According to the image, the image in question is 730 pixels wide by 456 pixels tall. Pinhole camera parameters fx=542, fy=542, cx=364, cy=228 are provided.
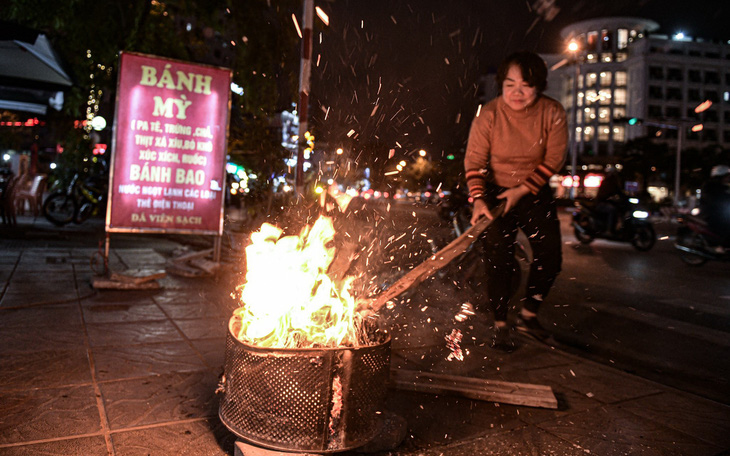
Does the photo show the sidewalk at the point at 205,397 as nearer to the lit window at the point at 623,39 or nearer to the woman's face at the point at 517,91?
→ the woman's face at the point at 517,91

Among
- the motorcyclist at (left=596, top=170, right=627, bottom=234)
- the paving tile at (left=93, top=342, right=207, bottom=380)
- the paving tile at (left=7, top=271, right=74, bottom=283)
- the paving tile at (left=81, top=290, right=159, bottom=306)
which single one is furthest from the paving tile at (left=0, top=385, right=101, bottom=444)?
the motorcyclist at (left=596, top=170, right=627, bottom=234)

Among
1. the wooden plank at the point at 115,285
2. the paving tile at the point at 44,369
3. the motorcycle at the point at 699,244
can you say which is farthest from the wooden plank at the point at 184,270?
the motorcycle at the point at 699,244

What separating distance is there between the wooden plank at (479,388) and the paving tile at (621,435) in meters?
0.16

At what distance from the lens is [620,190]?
12281 millimetres

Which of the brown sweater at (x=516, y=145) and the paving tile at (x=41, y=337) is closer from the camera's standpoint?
the paving tile at (x=41, y=337)

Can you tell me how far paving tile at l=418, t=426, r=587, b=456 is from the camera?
2289 millimetres

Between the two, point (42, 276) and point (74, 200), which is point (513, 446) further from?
point (74, 200)

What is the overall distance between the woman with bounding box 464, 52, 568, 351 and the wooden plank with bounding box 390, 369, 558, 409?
0.93 metres

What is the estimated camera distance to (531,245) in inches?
152

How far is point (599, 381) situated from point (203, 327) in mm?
2840

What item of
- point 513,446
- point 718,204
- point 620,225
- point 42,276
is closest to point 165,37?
point 42,276

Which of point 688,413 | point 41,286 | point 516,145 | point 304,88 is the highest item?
point 304,88

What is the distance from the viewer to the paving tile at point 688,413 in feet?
8.31

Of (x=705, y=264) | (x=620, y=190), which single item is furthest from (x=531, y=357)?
(x=620, y=190)
